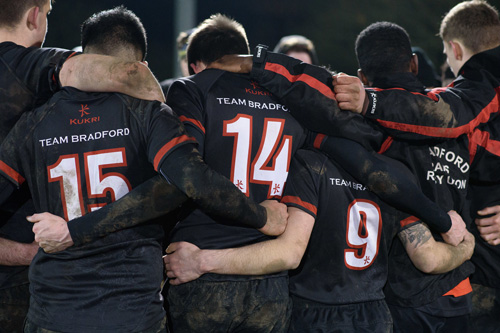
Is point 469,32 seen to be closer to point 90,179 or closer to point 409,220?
point 409,220

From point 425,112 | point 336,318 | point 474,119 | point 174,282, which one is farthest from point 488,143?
point 174,282

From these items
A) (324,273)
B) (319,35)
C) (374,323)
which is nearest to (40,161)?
(324,273)

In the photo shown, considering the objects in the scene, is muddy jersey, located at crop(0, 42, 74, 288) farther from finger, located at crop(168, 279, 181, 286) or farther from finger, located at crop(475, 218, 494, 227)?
finger, located at crop(475, 218, 494, 227)

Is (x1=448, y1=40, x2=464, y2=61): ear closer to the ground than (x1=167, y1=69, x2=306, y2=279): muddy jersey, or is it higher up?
higher up

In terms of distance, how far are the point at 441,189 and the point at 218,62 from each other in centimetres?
143

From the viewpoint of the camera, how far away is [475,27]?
365 cm

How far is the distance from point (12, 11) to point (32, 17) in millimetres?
99

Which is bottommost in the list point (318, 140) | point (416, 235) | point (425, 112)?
point (416, 235)

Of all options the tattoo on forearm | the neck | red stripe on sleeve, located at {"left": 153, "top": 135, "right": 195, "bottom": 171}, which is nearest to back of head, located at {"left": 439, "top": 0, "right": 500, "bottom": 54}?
the tattoo on forearm

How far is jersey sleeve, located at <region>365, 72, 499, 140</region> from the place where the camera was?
2.99 m

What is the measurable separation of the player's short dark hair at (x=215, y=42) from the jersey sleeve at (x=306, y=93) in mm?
273

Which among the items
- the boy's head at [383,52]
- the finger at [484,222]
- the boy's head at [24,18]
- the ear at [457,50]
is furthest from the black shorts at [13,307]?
the ear at [457,50]

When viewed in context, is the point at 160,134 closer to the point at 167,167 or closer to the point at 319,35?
the point at 167,167

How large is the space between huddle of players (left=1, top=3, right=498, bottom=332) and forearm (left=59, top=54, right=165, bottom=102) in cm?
5
